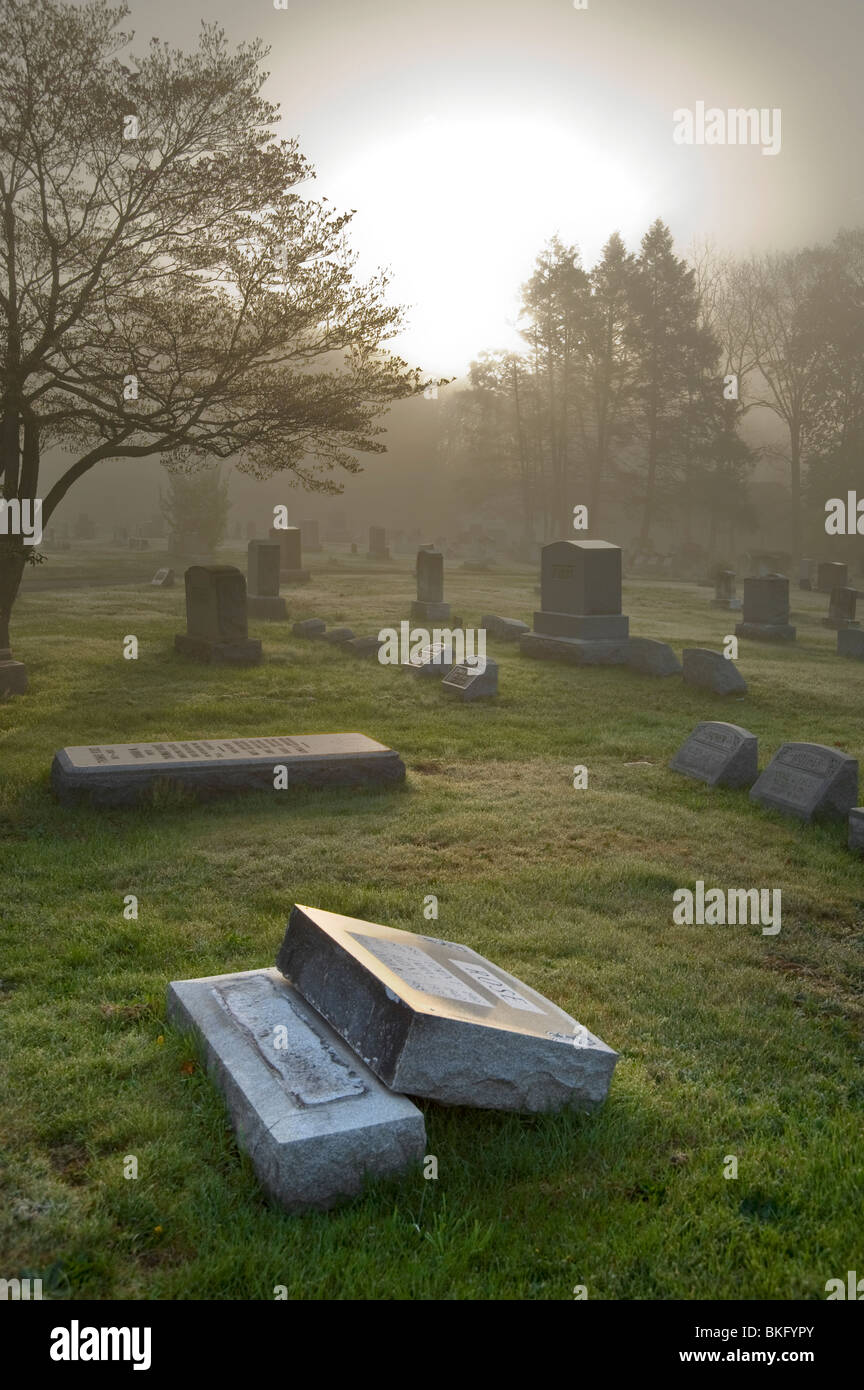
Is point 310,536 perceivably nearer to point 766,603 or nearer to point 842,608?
point 842,608

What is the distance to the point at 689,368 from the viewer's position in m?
43.5

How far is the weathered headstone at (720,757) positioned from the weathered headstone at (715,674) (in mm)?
4090

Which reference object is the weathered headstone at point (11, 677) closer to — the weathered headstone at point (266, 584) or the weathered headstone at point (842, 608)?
the weathered headstone at point (266, 584)

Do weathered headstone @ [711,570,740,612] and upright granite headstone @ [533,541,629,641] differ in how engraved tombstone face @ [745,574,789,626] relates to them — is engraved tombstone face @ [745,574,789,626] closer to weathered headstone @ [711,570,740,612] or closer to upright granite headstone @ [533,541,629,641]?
upright granite headstone @ [533,541,629,641]

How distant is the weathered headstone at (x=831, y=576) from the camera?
94.8 feet

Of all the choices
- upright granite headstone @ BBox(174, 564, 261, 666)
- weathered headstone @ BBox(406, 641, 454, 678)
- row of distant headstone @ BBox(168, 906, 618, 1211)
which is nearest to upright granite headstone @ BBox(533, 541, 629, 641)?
weathered headstone @ BBox(406, 641, 454, 678)

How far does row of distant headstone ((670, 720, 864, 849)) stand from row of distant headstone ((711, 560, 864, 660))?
9854 mm

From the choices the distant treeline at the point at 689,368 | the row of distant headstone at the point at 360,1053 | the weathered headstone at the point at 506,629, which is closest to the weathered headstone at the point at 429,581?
the weathered headstone at the point at 506,629

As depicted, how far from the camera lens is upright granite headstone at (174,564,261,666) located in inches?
586

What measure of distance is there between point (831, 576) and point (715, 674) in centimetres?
1806

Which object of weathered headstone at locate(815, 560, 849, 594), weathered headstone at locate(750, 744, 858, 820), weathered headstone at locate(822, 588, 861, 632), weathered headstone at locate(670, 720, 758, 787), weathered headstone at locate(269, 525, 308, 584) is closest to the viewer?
weathered headstone at locate(750, 744, 858, 820)

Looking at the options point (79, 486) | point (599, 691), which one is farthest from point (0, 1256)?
point (79, 486)

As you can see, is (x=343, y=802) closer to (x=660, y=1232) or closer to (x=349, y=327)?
(x=660, y=1232)

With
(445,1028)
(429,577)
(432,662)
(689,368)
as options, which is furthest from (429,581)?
(689,368)
